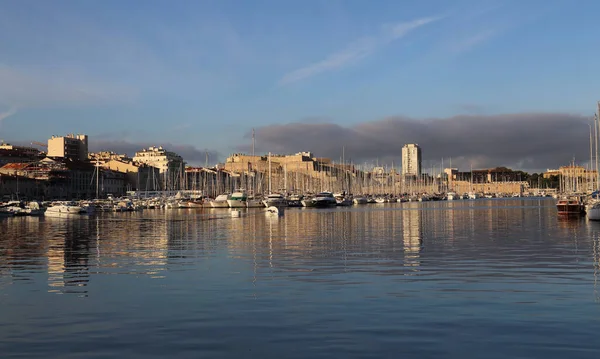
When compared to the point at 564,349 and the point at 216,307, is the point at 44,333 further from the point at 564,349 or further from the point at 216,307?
the point at 564,349

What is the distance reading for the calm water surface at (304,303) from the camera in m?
12.3

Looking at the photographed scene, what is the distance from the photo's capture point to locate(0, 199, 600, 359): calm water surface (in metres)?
12.3

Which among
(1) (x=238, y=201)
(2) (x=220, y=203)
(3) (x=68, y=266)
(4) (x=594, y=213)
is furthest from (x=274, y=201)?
(3) (x=68, y=266)

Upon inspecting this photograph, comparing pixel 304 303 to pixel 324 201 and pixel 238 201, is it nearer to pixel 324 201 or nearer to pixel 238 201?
pixel 238 201

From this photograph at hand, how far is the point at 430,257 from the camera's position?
28.0 meters

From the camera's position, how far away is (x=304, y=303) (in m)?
16.8

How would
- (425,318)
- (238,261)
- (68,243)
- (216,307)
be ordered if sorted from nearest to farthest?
(425,318) → (216,307) → (238,261) → (68,243)

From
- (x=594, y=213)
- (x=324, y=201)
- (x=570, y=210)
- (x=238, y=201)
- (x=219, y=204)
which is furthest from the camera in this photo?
(x=324, y=201)

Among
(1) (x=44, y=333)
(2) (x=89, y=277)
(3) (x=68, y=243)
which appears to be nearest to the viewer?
(1) (x=44, y=333)

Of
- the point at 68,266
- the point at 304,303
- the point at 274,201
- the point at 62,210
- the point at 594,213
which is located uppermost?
the point at 274,201

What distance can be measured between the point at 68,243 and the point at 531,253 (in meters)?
27.3

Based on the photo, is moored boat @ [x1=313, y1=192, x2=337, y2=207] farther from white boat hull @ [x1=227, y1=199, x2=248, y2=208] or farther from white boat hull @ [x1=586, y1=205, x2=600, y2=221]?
white boat hull @ [x1=586, y1=205, x2=600, y2=221]

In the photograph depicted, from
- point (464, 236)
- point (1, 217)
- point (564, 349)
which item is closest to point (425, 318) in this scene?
point (564, 349)

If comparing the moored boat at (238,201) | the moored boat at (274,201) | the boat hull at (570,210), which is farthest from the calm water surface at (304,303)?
the moored boat at (238,201)
